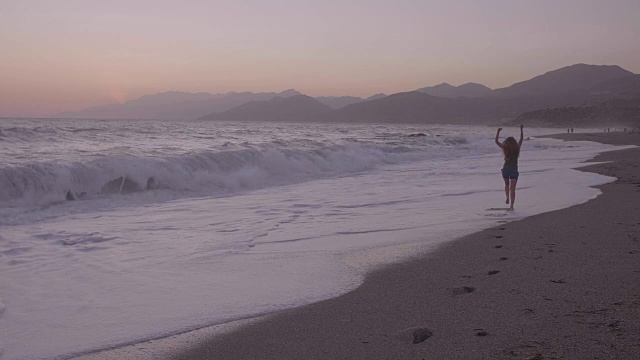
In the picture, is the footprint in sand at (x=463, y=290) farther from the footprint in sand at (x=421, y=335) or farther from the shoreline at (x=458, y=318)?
the footprint in sand at (x=421, y=335)

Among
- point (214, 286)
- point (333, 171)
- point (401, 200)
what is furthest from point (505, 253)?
point (333, 171)

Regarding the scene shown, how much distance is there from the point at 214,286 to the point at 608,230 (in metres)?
5.41

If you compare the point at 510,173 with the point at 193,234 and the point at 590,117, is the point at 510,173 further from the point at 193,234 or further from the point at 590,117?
the point at 590,117

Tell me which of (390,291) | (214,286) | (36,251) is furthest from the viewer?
(36,251)

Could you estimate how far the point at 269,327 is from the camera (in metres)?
4.39

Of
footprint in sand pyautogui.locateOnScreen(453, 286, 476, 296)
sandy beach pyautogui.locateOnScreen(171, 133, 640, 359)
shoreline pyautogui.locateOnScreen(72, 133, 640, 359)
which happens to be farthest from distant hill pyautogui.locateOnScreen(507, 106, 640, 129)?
Result: footprint in sand pyautogui.locateOnScreen(453, 286, 476, 296)

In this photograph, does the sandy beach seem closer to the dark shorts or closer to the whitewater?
the whitewater

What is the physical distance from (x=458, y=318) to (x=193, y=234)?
5040 millimetres

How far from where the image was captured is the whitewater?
15.8 ft

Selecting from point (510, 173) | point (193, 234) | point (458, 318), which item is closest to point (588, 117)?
point (510, 173)

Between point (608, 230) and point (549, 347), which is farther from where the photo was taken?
point (608, 230)

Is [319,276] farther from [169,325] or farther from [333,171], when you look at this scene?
[333,171]

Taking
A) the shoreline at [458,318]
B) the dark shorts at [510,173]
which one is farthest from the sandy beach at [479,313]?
the dark shorts at [510,173]

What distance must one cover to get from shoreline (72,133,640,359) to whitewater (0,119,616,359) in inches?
16.0
